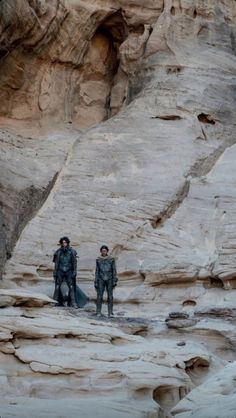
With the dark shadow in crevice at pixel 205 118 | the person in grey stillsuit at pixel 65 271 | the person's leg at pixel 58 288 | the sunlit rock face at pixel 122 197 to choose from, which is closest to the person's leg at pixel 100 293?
the sunlit rock face at pixel 122 197

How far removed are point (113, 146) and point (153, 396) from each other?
35.3 ft

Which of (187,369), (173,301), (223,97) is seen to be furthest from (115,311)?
(223,97)

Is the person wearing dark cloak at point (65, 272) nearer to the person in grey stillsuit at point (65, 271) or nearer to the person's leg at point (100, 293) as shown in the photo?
the person in grey stillsuit at point (65, 271)

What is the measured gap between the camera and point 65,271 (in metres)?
19.4

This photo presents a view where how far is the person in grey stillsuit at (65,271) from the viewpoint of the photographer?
19391 millimetres

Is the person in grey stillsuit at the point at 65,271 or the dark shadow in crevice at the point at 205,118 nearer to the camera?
the person in grey stillsuit at the point at 65,271

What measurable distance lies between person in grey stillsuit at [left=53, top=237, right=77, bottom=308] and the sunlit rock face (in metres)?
0.41

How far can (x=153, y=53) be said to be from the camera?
27.8 meters

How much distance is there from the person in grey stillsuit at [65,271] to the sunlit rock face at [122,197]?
41 cm

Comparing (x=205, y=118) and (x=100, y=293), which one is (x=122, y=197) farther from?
(x=100, y=293)

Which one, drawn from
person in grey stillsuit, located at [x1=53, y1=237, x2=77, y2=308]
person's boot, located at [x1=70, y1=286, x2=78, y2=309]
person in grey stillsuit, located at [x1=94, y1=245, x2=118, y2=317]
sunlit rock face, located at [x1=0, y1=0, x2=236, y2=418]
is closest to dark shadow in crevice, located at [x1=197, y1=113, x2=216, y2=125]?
sunlit rock face, located at [x1=0, y1=0, x2=236, y2=418]

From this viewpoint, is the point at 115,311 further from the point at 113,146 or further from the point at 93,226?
the point at 113,146

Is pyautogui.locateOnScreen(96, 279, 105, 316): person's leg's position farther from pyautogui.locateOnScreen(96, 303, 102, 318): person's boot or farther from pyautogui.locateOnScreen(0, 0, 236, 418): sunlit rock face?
pyautogui.locateOnScreen(0, 0, 236, 418): sunlit rock face

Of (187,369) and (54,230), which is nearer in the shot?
(187,369)
